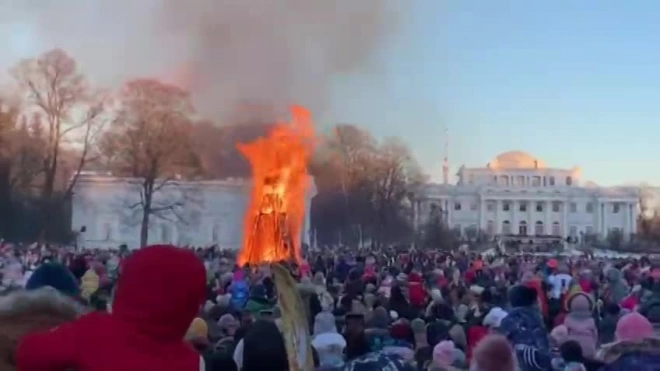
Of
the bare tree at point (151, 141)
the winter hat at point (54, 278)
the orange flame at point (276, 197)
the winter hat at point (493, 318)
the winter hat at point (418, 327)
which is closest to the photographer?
the winter hat at point (54, 278)

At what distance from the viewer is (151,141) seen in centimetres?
5009

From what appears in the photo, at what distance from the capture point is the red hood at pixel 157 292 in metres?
2.68

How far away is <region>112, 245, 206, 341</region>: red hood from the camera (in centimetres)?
268

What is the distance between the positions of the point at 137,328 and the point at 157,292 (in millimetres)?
108

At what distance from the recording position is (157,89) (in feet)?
158

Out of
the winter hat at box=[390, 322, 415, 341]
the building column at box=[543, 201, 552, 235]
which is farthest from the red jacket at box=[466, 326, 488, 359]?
the building column at box=[543, 201, 552, 235]

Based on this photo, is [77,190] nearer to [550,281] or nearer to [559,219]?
[550,281]

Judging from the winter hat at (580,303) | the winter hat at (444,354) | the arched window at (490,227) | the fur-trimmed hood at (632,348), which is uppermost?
the arched window at (490,227)

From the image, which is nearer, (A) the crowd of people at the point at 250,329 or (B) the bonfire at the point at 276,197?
(A) the crowd of people at the point at 250,329

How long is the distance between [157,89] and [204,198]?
8705mm

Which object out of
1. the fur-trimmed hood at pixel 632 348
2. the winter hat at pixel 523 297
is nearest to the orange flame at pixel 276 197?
the winter hat at pixel 523 297

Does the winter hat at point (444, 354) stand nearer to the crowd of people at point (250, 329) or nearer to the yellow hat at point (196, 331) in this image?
the crowd of people at point (250, 329)

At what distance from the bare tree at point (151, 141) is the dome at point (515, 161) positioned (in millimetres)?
77175

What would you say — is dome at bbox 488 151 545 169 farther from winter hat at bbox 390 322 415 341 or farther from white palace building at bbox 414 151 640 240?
winter hat at bbox 390 322 415 341
